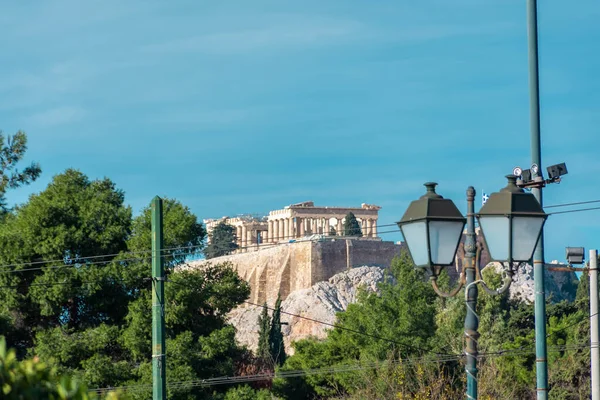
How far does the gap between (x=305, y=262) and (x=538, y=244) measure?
69.1 metres

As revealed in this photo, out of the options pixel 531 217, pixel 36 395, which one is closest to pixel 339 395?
pixel 531 217

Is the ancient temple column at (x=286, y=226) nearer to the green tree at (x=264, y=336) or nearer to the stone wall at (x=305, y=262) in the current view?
the stone wall at (x=305, y=262)

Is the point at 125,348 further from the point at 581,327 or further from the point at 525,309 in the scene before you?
the point at 525,309

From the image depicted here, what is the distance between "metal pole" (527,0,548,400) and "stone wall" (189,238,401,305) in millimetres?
65794

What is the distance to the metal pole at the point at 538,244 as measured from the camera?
9.35 metres

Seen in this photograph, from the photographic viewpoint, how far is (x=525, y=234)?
6.77m

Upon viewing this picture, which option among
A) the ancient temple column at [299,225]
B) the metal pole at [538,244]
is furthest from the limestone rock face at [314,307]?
the metal pole at [538,244]

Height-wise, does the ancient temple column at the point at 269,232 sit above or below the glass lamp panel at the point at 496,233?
above

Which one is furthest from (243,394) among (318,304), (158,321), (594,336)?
(318,304)

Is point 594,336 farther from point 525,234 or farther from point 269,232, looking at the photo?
point 269,232

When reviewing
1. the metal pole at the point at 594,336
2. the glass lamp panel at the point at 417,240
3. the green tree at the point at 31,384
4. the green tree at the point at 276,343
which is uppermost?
the glass lamp panel at the point at 417,240

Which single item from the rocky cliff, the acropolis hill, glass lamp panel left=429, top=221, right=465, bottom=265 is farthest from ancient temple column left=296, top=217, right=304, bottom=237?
glass lamp panel left=429, top=221, right=465, bottom=265

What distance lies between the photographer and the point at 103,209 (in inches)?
1347

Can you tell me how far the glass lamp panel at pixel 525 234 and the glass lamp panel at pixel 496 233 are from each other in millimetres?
55
